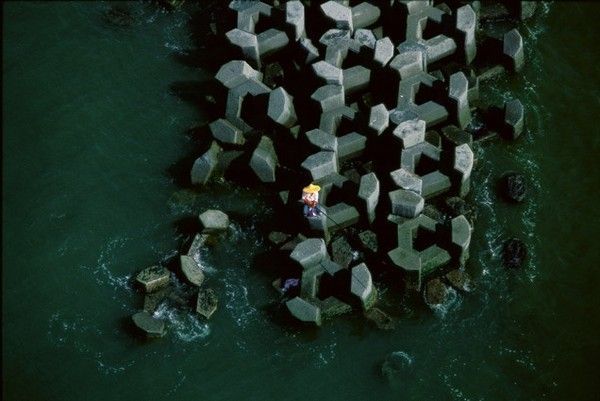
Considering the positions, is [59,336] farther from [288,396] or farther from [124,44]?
[124,44]

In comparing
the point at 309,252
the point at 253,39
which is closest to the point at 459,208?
the point at 309,252

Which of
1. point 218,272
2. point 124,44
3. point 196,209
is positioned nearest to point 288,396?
point 218,272

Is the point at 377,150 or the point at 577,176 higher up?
the point at 377,150

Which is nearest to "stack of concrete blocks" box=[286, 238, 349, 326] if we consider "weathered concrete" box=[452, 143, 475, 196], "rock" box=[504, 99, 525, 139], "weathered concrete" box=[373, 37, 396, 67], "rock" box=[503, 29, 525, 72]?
"weathered concrete" box=[452, 143, 475, 196]

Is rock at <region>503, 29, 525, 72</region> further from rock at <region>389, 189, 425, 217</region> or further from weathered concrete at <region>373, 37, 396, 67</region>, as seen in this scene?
rock at <region>389, 189, 425, 217</region>

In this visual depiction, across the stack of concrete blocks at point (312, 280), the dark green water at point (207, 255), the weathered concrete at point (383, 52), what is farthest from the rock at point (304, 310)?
the weathered concrete at point (383, 52)

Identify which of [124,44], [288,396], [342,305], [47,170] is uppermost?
[124,44]

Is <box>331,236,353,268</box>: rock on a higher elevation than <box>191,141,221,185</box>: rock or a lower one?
lower
